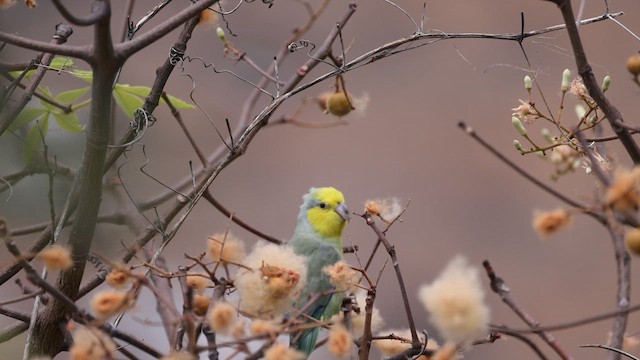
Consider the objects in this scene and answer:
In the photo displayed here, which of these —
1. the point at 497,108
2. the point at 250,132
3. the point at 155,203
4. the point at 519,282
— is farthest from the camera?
the point at 497,108

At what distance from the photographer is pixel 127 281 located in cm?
56

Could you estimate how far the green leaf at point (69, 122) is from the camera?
888 mm

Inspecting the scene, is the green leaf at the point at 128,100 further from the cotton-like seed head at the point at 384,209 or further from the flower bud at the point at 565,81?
the flower bud at the point at 565,81

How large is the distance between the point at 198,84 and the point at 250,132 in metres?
0.90

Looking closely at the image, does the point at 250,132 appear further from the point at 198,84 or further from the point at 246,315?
the point at 198,84

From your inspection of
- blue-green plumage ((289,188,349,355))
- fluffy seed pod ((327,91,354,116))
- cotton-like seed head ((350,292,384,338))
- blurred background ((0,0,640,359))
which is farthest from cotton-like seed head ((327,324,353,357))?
blurred background ((0,0,640,359))

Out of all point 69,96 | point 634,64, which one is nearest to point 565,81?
point 634,64

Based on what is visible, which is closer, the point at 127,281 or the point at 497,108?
the point at 127,281

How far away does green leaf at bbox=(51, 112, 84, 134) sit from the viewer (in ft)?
2.91

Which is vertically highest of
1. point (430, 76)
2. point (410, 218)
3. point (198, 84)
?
point (430, 76)

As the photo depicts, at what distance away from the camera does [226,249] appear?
62 cm

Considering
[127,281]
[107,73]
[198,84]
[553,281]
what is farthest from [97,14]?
[553,281]

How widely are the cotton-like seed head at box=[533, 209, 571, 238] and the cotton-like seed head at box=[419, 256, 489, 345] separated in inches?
2.4

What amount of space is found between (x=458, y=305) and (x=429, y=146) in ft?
4.22
